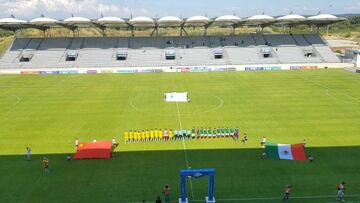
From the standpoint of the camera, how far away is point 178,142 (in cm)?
2825

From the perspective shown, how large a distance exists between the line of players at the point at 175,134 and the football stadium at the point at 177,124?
0.30ft

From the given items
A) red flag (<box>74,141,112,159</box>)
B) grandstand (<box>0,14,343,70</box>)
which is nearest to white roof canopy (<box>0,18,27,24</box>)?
grandstand (<box>0,14,343,70</box>)

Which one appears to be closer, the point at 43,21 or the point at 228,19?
the point at 43,21

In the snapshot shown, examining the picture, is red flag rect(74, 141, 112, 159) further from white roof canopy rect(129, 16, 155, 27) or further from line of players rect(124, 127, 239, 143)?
white roof canopy rect(129, 16, 155, 27)

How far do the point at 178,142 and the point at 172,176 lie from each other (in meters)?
6.17

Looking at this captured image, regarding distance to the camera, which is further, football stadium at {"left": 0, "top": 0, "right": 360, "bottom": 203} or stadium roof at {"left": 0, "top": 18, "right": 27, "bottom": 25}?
stadium roof at {"left": 0, "top": 18, "right": 27, "bottom": 25}

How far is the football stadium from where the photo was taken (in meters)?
20.9

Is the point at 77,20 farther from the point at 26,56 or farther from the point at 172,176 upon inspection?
the point at 172,176

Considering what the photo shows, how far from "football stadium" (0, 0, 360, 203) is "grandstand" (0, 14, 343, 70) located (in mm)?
418

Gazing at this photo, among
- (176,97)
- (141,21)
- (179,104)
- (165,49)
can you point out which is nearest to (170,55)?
(165,49)

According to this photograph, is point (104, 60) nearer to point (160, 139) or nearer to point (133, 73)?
point (133, 73)

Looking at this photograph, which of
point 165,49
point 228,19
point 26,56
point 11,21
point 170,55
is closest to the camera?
point 11,21

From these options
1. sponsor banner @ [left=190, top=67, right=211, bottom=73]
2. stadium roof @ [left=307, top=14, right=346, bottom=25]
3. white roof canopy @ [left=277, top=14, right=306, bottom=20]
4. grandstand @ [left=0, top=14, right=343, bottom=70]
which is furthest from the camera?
Result: stadium roof @ [left=307, top=14, right=346, bottom=25]

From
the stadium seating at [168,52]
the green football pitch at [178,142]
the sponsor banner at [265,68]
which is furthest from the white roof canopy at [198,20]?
the green football pitch at [178,142]
